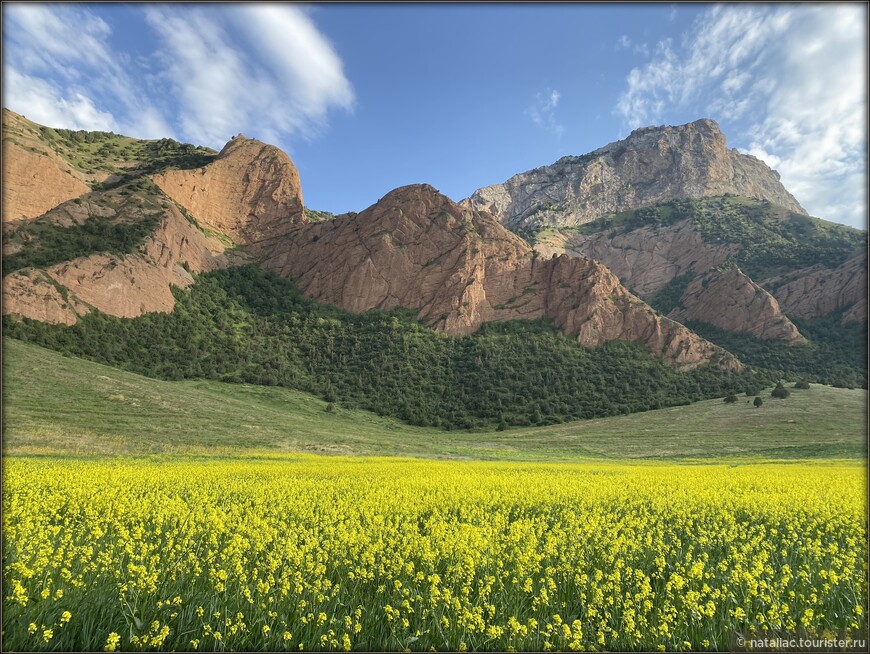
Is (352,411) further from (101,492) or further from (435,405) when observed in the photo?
(101,492)

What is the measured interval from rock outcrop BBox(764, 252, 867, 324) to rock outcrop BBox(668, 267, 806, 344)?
1344cm

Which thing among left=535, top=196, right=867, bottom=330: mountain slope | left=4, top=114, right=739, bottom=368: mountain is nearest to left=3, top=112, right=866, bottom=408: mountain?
left=4, top=114, right=739, bottom=368: mountain

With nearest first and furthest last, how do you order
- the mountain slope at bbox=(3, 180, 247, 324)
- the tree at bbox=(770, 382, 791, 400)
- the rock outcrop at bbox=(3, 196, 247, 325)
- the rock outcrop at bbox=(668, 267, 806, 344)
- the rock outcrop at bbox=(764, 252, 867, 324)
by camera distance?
the tree at bbox=(770, 382, 791, 400)
the rock outcrop at bbox=(3, 196, 247, 325)
the mountain slope at bbox=(3, 180, 247, 324)
the rock outcrop at bbox=(668, 267, 806, 344)
the rock outcrop at bbox=(764, 252, 867, 324)

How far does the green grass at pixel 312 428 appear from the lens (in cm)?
3853

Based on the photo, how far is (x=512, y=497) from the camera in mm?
12938

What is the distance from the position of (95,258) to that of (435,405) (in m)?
77.5

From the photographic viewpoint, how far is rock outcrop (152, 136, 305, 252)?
5591 inches

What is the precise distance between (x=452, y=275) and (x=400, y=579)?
399 ft

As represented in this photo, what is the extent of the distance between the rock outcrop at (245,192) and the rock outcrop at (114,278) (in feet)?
73.2

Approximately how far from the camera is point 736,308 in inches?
5162

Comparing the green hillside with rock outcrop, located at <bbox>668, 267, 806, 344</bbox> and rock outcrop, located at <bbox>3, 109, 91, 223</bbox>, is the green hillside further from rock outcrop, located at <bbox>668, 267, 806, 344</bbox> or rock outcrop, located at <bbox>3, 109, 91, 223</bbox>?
rock outcrop, located at <bbox>3, 109, 91, 223</bbox>

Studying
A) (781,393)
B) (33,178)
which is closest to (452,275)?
(781,393)

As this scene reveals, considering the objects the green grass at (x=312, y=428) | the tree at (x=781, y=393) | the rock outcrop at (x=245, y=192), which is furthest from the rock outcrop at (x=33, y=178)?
the tree at (x=781, y=393)

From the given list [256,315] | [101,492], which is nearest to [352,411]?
[256,315]
